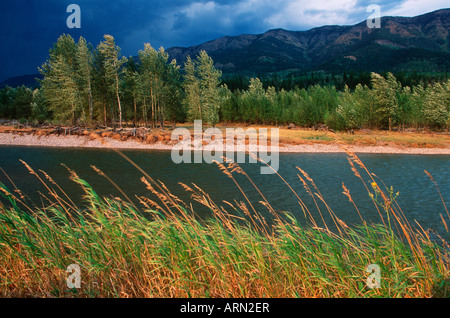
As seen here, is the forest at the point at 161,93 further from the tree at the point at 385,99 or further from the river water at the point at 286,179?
the river water at the point at 286,179

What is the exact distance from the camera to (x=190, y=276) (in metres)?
2.92

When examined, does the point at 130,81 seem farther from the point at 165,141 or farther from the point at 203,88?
the point at 165,141

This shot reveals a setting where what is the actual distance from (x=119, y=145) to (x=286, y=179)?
26.1 meters

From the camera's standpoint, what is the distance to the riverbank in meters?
33.0

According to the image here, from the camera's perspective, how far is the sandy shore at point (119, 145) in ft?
105

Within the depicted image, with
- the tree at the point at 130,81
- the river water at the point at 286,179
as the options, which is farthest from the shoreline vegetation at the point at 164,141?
the tree at the point at 130,81

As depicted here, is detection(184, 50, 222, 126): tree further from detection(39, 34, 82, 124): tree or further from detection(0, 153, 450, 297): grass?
detection(0, 153, 450, 297): grass

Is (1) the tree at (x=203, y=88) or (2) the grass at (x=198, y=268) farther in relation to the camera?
(1) the tree at (x=203, y=88)

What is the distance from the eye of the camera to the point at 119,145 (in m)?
36.4

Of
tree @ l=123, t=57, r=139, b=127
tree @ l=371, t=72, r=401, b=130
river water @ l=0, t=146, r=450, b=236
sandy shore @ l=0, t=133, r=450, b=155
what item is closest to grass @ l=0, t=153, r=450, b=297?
river water @ l=0, t=146, r=450, b=236

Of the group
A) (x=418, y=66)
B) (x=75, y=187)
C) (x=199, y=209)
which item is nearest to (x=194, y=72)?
(x=75, y=187)

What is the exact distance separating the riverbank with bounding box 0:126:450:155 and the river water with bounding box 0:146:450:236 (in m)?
3.78

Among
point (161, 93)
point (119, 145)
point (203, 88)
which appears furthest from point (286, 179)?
point (161, 93)
